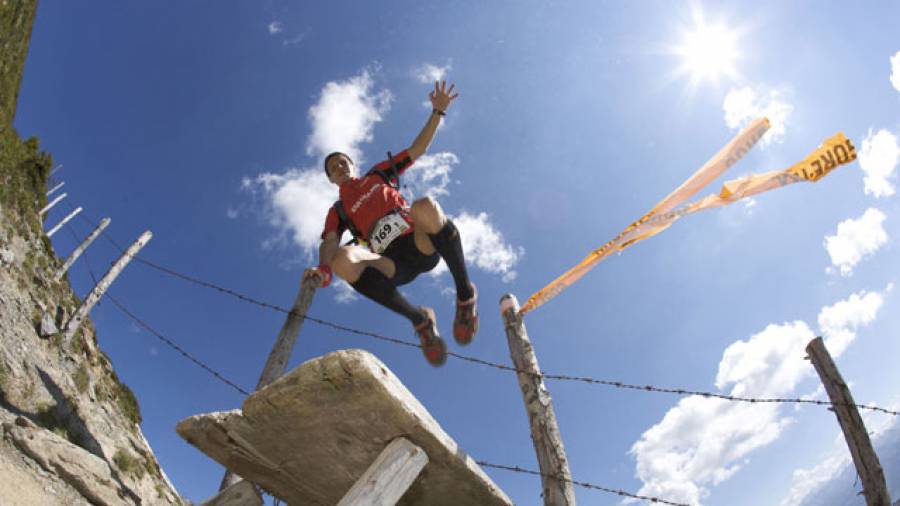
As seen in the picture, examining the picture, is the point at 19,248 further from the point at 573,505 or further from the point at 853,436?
the point at 853,436

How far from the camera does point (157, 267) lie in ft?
25.2

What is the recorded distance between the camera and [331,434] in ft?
8.41

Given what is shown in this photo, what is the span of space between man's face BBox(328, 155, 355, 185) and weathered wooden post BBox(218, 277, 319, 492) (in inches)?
46.1

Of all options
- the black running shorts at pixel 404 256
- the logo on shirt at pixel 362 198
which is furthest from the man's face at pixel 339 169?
the black running shorts at pixel 404 256

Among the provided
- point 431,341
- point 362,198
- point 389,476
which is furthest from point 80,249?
point 389,476

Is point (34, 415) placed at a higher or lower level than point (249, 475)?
higher

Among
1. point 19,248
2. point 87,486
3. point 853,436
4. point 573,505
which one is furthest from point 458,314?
point 19,248

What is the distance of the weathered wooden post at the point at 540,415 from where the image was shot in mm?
3896

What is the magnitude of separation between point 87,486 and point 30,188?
54.4 ft

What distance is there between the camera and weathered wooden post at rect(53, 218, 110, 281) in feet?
44.9

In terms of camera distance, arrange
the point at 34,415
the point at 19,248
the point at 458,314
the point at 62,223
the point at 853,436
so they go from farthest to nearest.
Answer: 1. the point at 62,223
2. the point at 19,248
3. the point at 34,415
4. the point at 853,436
5. the point at 458,314

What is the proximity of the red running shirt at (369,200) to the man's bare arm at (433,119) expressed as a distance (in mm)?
141

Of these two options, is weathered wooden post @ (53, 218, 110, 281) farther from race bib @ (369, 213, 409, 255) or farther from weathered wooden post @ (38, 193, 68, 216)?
race bib @ (369, 213, 409, 255)

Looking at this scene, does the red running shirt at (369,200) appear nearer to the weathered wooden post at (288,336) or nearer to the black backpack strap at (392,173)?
the black backpack strap at (392,173)
